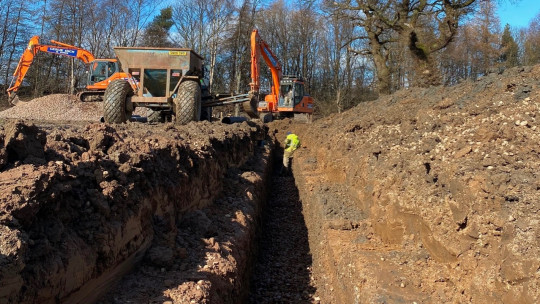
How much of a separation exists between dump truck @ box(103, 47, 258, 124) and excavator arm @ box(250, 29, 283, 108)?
2258 mm

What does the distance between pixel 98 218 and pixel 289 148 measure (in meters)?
11.5

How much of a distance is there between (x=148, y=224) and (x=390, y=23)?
15.7m

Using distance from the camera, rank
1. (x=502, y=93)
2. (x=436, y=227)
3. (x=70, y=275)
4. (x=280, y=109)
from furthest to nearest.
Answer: (x=280, y=109) → (x=502, y=93) → (x=436, y=227) → (x=70, y=275)

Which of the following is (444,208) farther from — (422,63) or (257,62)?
(422,63)

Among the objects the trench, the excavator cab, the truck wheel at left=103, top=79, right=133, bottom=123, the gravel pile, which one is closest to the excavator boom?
the excavator cab

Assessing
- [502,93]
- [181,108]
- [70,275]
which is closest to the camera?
[70,275]

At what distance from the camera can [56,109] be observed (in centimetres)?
2067

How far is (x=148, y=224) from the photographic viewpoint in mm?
3936

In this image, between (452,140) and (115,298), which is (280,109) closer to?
(452,140)

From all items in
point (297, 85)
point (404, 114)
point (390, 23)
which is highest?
point (390, 23)

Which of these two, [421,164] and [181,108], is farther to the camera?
[181,108]

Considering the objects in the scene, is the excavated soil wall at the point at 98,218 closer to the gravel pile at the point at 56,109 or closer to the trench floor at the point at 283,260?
the trench floor at the point at 283,260

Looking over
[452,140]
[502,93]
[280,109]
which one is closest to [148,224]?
[452,140]

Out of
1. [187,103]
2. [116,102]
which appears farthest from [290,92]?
[116,102]
